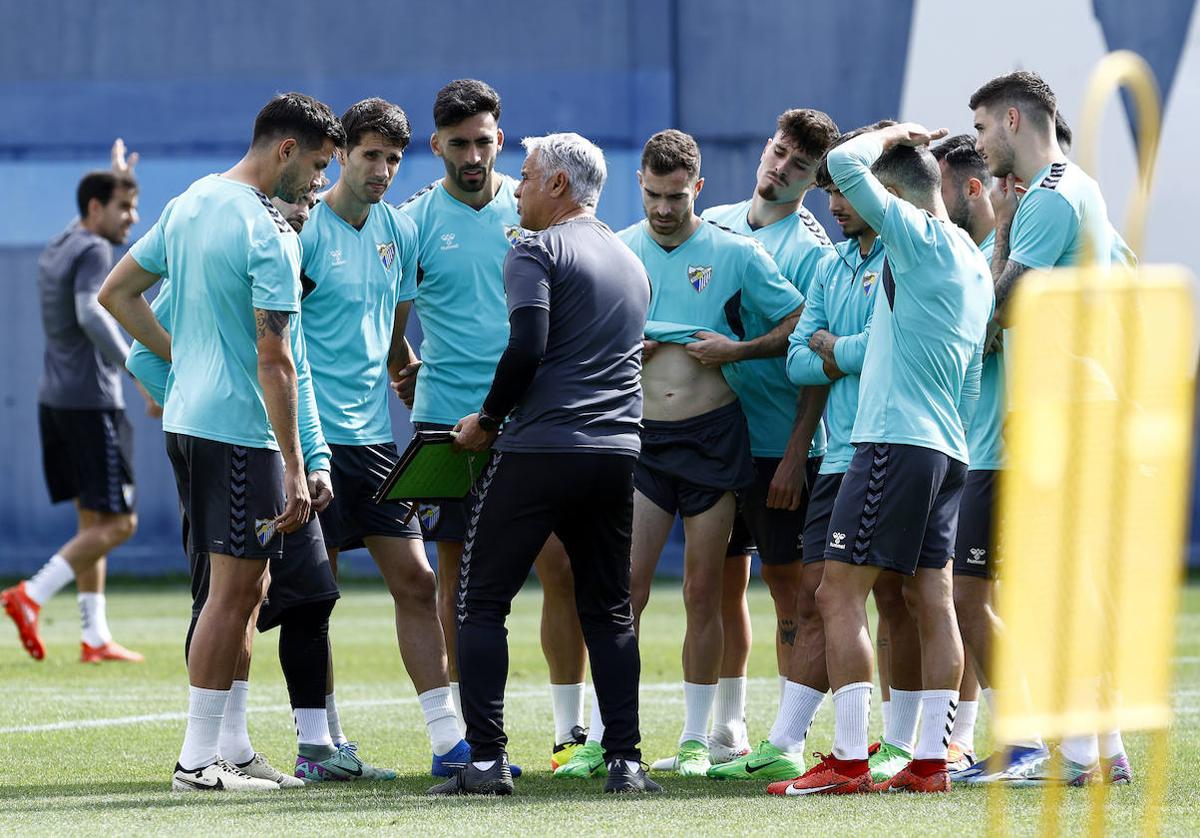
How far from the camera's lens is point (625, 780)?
219 inches

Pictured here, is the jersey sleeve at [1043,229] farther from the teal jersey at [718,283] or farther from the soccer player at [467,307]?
the soccer player at [467,307]

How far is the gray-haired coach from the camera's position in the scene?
5523 mm

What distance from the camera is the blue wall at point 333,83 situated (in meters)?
17.2

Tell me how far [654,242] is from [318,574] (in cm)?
178

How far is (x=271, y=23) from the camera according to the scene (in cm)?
1755

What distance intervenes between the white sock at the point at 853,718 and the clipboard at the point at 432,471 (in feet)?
4.47

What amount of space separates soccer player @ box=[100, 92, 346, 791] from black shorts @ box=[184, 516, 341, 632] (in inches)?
4.8

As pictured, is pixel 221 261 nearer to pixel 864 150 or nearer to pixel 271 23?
pixel 864 150

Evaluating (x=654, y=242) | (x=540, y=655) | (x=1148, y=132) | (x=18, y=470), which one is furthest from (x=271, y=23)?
(x=1148, y=132)

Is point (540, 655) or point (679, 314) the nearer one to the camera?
point (679, 314)

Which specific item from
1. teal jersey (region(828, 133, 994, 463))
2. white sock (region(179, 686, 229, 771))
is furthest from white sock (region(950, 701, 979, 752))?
white sock (region(179, 686, 229, 771))

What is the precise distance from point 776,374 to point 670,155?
0.95m

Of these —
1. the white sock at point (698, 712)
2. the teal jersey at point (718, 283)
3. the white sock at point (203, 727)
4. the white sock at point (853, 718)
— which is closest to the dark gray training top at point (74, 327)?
the teal jersey at point (718, 283)

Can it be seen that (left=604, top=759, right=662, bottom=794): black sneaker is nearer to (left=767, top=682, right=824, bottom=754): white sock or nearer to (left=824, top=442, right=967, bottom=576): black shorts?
(left=767, top=682, right=824, bottom=754): white sock
